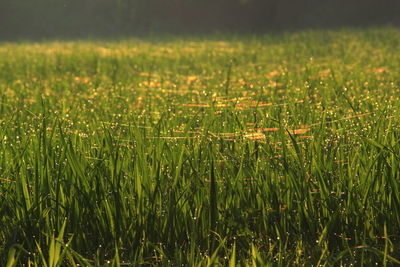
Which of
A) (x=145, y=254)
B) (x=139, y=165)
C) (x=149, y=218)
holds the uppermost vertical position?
(x=139, y=165)

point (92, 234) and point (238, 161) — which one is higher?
point (238, 161)

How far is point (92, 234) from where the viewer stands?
8.30 ft

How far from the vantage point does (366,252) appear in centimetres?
234

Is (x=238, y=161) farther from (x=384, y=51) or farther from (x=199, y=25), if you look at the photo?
(x=199, y=25)

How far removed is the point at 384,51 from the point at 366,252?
10.5 metres

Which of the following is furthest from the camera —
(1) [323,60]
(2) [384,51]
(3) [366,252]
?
(2) [384,51]

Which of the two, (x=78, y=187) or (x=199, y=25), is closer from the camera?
(x=78, y=187)

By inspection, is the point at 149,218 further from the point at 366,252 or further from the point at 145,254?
the point at 366,252

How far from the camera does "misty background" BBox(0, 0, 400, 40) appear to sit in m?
28.3

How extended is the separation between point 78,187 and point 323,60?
30.9 ft

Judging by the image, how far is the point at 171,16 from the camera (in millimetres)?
32656

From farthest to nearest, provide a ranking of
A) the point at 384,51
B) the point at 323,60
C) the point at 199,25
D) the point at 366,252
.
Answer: the point at 199,25 < the point at 384,51 < the point at 323,60 < the point at 366,252

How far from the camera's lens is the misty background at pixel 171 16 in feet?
92.9

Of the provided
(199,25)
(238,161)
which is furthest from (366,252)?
(199,25)
